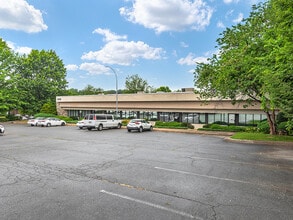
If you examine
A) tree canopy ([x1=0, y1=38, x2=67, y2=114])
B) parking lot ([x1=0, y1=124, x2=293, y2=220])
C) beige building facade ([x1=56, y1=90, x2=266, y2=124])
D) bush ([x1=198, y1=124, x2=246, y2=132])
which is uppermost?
tree canopy ([x1=0, y1=38, x2=67, y2=114])

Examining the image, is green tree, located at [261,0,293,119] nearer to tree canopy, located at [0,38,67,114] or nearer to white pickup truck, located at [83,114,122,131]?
white pickup truck, located at [83,114,122,131]

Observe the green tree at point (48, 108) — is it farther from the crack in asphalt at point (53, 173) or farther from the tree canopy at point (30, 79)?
the crack in asphalt at point (53, 173)

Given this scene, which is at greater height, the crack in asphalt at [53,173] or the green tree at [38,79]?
the green tree at [38,79]

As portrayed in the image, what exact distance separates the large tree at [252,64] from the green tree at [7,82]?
38.5m

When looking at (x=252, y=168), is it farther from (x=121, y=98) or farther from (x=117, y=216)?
(x=121, y=98)

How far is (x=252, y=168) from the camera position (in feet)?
30.5

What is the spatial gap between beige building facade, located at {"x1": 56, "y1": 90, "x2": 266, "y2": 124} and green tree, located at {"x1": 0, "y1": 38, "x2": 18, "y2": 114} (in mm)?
12795

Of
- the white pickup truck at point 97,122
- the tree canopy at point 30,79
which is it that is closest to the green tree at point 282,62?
the white pickup truck at point 97,122

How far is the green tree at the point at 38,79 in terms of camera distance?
163 feet

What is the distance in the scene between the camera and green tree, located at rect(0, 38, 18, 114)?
44.2 metres

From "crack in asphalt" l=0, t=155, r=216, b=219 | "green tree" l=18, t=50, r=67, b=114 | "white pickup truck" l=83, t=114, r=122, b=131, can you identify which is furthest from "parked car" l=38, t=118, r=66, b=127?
"crack in asphalt" l=0, t=155, r=216, b=219

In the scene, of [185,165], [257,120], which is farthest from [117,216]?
[257,120]

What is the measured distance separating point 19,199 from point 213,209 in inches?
193

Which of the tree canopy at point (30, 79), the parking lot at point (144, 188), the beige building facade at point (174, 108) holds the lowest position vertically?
the parking lot at point (144, 188)
